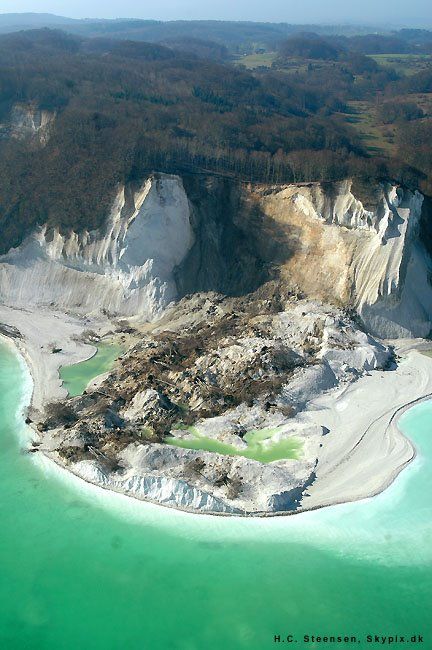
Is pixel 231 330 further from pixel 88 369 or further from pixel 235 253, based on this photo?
pixel 88 369

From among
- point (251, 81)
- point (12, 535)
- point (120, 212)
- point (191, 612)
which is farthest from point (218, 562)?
point (251, 81)

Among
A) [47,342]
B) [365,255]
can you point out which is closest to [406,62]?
[365,255]

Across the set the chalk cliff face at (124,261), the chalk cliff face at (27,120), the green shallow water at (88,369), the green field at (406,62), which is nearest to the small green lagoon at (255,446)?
the green shallow water at (88,369)

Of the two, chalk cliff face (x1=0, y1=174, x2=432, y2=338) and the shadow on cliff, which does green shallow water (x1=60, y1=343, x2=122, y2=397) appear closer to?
chalk cliff face (x1=0, y1=174, x2=432, y2=338)

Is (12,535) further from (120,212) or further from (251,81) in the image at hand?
(251,81)

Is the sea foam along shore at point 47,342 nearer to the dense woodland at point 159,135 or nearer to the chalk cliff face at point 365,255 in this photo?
the dense woodland at point 159,135
